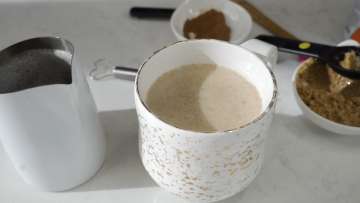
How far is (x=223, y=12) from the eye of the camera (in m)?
0.66

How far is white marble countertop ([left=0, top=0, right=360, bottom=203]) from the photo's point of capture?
462 millimetres

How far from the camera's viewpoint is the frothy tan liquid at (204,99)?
1.30ft

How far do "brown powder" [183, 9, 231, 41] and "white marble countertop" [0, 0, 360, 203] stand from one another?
39 mm

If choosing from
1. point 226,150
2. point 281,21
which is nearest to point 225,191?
point 226,150

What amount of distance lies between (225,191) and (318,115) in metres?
0.15

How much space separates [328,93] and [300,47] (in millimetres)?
69

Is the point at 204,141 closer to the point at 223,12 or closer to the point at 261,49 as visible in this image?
the point at 261,49

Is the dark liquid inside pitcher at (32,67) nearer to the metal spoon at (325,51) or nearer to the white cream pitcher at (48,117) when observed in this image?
the white cream pitcher at (48,117)

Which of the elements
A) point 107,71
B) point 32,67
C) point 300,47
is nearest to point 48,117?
point 32,67

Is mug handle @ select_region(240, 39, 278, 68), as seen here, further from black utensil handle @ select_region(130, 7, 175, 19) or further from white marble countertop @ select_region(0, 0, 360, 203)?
black utensil handle @ select_region(130, 7, 175, 19)

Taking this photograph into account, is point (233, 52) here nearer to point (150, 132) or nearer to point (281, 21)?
point (150, 132)

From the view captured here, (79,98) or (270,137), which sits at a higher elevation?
(79,98)

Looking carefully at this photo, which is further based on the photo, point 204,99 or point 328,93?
point 328,93

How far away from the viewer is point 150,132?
0.38 m
